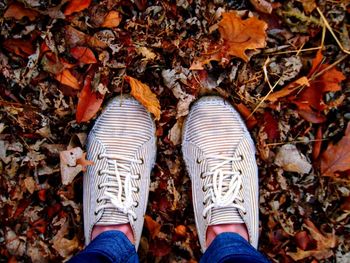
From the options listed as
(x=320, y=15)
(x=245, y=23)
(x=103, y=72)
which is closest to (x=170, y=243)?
(x=103, y=72)

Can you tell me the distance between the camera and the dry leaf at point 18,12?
70.8 inches

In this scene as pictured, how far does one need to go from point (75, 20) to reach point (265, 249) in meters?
1.31

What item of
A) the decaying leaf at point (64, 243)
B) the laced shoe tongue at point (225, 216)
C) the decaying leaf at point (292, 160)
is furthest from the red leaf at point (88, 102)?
the decaying leaf at point (292, 160)

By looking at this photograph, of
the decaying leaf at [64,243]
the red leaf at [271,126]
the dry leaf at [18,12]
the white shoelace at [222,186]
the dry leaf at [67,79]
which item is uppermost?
the dry leaf at [18,12]

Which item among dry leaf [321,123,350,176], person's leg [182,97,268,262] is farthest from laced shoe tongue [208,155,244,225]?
dry leaf [321,123,350,176]

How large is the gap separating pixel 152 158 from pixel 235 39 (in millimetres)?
632

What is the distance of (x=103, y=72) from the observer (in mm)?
1877

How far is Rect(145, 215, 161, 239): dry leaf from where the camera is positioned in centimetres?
203

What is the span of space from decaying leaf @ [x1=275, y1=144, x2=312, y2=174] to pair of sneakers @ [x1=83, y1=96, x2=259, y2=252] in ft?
0.40

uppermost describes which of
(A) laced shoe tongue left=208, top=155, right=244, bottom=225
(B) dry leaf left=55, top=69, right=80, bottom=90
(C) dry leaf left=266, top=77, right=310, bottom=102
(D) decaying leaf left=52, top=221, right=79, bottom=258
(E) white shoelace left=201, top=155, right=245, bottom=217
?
(B) dry leaf left=55, top=69, right=80, bottom=90

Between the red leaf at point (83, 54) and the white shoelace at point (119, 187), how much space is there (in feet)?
1.38

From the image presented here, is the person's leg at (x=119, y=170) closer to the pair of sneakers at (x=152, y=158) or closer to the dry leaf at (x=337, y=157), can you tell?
the pair of sneakers at (x=152, y=158)

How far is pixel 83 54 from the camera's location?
6.12 ft

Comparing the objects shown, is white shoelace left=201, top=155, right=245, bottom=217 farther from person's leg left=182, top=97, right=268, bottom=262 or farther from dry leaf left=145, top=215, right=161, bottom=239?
dry leaf left=145, top=215, right=161, bottom=239
